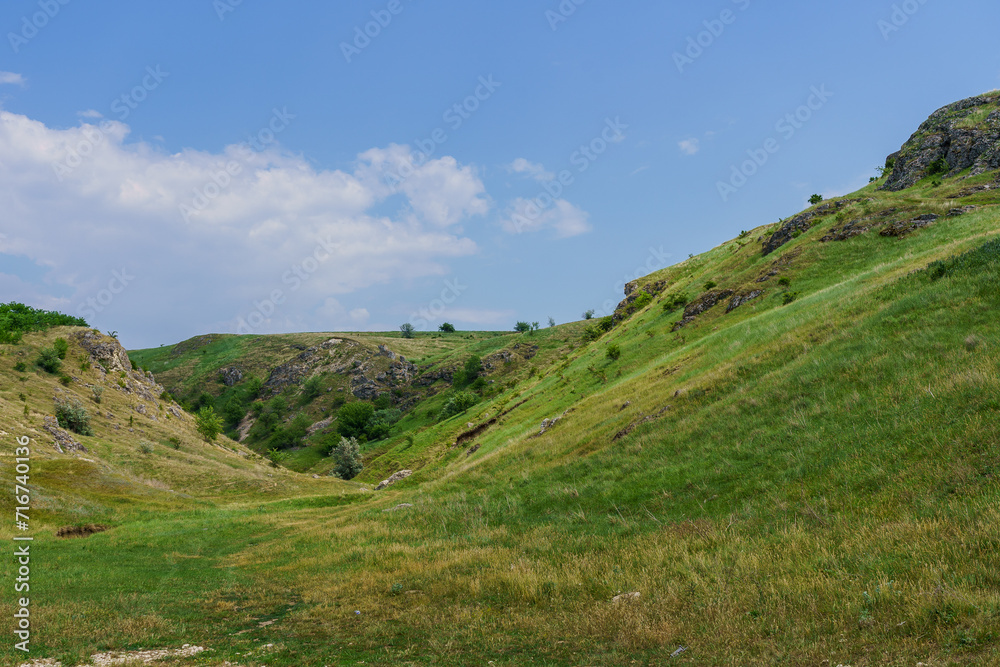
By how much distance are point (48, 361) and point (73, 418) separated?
21.8 metres

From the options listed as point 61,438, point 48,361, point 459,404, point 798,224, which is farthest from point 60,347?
point 798,224

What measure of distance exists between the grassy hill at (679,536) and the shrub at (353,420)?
110816 mm

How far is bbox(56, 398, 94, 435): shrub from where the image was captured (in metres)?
53.4

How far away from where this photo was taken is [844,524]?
11.3 meters

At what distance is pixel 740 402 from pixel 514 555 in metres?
12.5

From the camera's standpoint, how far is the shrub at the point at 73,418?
53438 mm

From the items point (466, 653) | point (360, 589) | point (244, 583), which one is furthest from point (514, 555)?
point (244, 583)

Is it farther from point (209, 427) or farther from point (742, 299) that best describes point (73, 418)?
point (742, 299)

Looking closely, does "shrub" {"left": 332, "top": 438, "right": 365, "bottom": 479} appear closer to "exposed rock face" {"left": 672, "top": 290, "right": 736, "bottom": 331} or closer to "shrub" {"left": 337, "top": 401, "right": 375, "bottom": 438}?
"shrub" {"left": 337, "top": 401, "right": 375, "bottom": 438}

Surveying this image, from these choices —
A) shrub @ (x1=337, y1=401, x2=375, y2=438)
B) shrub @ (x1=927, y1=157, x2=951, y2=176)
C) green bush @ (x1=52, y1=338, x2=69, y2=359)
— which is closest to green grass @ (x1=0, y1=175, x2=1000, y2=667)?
shrub @ (x1=927, y1=157, x2=951, y2=176)

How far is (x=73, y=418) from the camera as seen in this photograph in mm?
54031

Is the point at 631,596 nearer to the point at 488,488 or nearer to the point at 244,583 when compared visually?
the point at 244,583

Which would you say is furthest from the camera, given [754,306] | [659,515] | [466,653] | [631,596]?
[754,306]

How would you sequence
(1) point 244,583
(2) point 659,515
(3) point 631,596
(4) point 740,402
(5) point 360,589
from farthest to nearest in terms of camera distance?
(4) point 740,402 → (1) point 244,583 → (2) point 659,515 → (5) point 360,589 → (3) point 631,596
